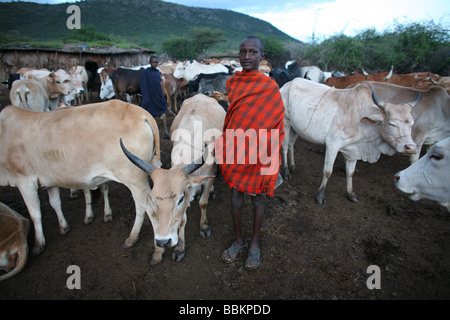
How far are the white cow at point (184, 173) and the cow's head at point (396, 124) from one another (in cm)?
241

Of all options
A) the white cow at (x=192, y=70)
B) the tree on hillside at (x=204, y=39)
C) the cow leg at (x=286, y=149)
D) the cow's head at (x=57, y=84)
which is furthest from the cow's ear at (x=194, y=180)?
the tree on hillside at (x=204, y=39)

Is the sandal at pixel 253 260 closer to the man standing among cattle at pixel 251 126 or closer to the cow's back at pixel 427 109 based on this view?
the man standing among cattle at pixel 251 126

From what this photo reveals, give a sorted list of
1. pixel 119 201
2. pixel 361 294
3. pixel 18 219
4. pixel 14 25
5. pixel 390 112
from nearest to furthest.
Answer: pixel 361 294, pixel 18 219, pixel 390 112, pixel 119 201, pixel 14 25

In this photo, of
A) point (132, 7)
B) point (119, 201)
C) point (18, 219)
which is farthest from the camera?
point (132, 7)

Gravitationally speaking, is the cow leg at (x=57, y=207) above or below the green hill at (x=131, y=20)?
below

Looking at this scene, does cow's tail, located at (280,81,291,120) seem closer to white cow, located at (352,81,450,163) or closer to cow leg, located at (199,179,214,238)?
white cow, located at (352,81,450,163)

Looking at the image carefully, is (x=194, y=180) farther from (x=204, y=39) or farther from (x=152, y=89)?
(x=204, y=39)

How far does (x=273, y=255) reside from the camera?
2982 millimetres

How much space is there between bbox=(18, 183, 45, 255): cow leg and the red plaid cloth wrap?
7.56 feet

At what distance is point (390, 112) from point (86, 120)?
4046 mm

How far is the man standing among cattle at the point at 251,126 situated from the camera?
2389 mm
